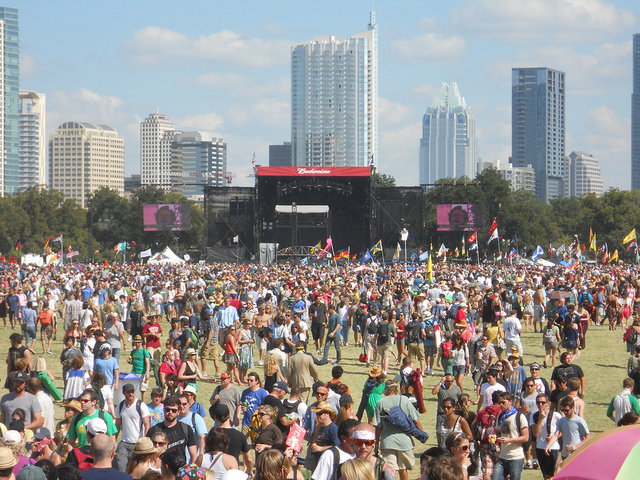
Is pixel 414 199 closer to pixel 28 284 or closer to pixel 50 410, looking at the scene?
pixel 28 284

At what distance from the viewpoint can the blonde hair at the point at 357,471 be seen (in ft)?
20.1

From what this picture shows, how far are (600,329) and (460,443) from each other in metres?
17.2

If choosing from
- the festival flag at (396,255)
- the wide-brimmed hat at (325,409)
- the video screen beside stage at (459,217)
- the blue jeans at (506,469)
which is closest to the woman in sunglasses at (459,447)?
the wide-brimmed hat at (325,409)

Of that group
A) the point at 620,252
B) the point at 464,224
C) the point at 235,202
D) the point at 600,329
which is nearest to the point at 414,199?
the point at 464,224

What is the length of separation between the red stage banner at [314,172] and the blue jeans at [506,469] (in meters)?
49.3

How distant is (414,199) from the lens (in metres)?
60.8

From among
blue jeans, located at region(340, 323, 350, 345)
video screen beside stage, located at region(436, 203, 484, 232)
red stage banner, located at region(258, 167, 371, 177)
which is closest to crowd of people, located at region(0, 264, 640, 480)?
blue jeans, located at region(340, 323, 350, 345)

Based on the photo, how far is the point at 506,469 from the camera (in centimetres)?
840

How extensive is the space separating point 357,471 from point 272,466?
688 millimetres

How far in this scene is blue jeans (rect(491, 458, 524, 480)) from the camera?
835cm

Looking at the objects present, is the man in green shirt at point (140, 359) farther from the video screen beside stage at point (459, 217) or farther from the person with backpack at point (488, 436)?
the video screen beside stage at point (459, 217)

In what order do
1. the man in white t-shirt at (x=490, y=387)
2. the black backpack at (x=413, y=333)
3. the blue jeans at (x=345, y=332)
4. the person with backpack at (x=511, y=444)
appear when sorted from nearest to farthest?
the person with backpack at (x=511, y=444) → the man in white t-shirt at (x=490, y=387) → the black backpack at (x=413, y=333) → the blue jeans at (x=345, y=332)

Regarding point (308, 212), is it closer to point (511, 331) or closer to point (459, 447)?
point (511, 331)

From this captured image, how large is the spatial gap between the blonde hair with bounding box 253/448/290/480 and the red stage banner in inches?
2040
